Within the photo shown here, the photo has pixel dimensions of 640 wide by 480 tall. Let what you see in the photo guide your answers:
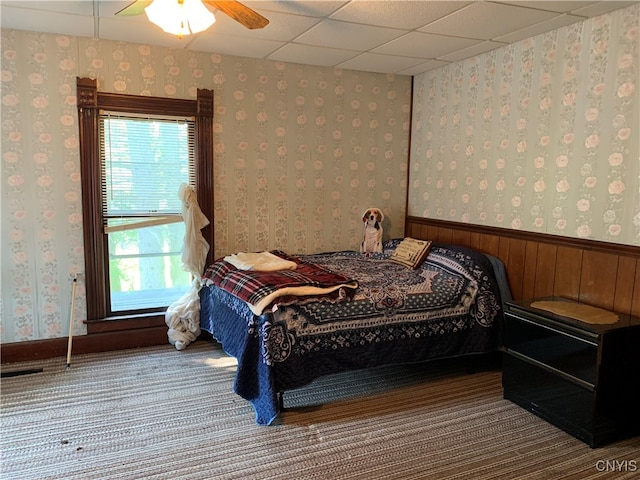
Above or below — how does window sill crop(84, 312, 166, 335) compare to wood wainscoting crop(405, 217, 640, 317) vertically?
below

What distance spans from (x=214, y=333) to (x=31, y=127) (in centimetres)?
200

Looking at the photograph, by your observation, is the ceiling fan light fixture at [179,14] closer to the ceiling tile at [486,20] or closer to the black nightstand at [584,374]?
the ceiling tile at [486,20]

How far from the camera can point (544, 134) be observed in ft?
11.1

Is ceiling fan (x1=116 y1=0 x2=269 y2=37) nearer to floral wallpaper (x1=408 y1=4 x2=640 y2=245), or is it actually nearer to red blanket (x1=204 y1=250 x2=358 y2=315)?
red blanket (x1=204 y1=250 x2=358 y2=315)

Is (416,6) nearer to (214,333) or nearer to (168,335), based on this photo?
(214,333)

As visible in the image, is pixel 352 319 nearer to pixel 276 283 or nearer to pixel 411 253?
pixel 276 283

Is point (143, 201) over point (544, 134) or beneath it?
beneath

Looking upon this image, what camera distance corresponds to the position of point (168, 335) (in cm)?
394

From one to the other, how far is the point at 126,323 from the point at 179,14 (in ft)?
8.22

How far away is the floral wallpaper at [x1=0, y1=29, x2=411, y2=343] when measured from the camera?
11.5 feet

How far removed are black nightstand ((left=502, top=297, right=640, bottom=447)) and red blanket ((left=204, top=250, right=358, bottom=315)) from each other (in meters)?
1.16

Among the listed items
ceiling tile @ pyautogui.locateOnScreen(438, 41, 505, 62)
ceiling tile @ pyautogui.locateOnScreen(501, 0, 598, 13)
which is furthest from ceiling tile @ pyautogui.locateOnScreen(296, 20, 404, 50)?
ceiling tile @ pyautogui.locateOnScreen(501, 0, 598, 13)

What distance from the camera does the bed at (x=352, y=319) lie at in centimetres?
278

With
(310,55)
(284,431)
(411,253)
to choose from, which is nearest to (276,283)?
(284,431)
